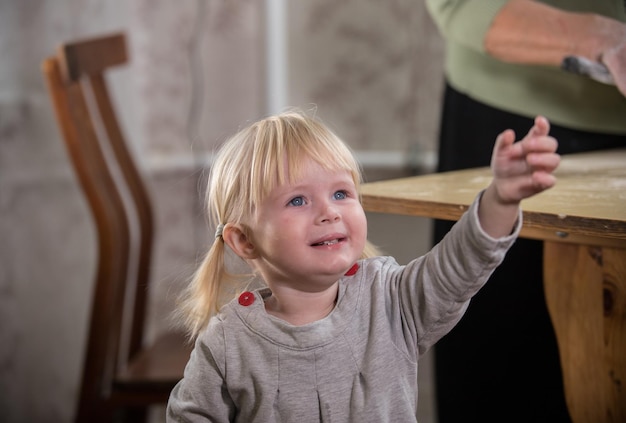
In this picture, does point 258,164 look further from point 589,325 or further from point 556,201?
point 589,325

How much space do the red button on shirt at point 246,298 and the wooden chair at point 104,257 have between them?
85 centimetres

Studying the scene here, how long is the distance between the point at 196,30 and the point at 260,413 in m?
1.80

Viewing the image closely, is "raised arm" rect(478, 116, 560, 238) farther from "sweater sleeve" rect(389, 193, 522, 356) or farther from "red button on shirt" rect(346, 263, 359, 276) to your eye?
"red button on shirt" rect(346, 263, 359, 276)

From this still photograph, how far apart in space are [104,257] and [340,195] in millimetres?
1061

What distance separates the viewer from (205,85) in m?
2.50

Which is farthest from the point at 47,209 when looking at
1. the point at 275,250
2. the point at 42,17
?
the point at 275,250

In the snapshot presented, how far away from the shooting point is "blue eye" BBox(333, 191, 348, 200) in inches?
34.3

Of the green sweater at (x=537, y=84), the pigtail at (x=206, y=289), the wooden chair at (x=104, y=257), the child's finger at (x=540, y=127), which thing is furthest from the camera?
the wooden chair at (x=104, y=257)

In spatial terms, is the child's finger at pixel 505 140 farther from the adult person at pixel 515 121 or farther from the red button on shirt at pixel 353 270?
the adult person at pixel 515 121

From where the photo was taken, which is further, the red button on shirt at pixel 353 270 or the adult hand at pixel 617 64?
the adult hand at pixel 617 64

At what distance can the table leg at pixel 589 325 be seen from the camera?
1.01 meters

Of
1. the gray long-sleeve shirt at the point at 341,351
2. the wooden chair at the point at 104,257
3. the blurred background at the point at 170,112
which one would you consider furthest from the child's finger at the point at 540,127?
the blurred background at the point at 170,112

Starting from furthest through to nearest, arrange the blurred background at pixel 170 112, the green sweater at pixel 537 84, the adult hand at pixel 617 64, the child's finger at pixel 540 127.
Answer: the blurred background at pixel 170 112, the green sweater at pixel 537 84, the adult hand at pixel 617 64, the child's finger at pixel 540 127

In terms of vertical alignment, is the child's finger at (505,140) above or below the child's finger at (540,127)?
below
